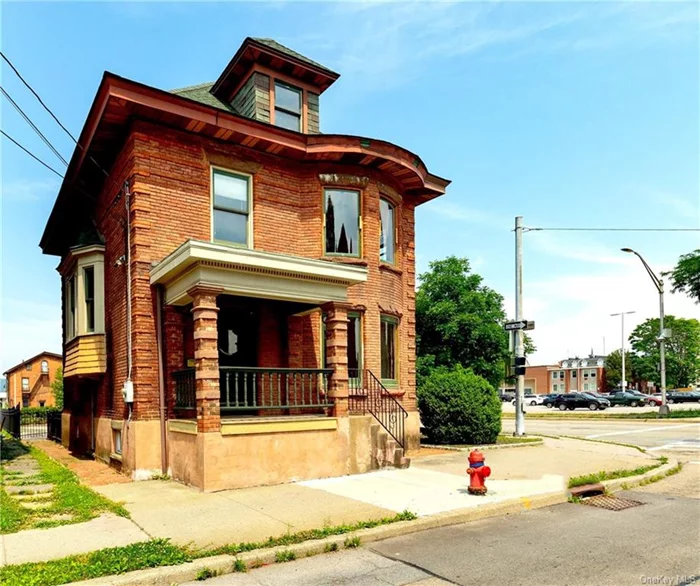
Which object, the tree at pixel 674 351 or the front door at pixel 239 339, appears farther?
the tree at pixel 674 351

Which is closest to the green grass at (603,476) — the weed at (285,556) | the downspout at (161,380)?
the weed at (285,556)

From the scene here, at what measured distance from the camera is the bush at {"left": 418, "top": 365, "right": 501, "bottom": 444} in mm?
16734

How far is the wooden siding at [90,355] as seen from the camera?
14.4 meters

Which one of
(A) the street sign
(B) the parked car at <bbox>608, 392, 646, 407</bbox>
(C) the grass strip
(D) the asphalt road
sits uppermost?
(A) the street sign

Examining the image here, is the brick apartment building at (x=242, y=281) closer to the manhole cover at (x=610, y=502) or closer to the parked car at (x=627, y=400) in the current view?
the manhole cover at (x=610, y=502)

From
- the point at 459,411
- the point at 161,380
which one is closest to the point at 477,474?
the point at 161,380

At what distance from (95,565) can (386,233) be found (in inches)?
452

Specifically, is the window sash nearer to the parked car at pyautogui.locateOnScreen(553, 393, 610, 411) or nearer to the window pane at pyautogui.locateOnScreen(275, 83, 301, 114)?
the window pane at pyautogui.locateOnScreen(275, 83, 301, 114)

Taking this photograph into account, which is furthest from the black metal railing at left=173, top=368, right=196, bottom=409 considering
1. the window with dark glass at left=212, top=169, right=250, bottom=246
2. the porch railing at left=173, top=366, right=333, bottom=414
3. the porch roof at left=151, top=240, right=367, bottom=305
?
the window with dark glass at left=212, top=169, right=250, bottom=246

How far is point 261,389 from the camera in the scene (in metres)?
12.8

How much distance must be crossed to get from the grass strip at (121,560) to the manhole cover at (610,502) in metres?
4.50

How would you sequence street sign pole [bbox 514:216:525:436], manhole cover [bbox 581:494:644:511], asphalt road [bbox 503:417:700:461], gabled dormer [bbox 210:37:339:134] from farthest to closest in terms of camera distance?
street sign pole [bbox 514:216:525:436] → asphalt road [bbox 503:417:700:461] → gabled dormer [bbox 210:37:339:134] → manhole cover [bbox 581:494:644:511]

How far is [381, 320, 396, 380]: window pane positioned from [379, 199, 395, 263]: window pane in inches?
70.1

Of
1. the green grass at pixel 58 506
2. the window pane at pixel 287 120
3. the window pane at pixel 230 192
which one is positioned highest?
the window pane at pixel 287 120
